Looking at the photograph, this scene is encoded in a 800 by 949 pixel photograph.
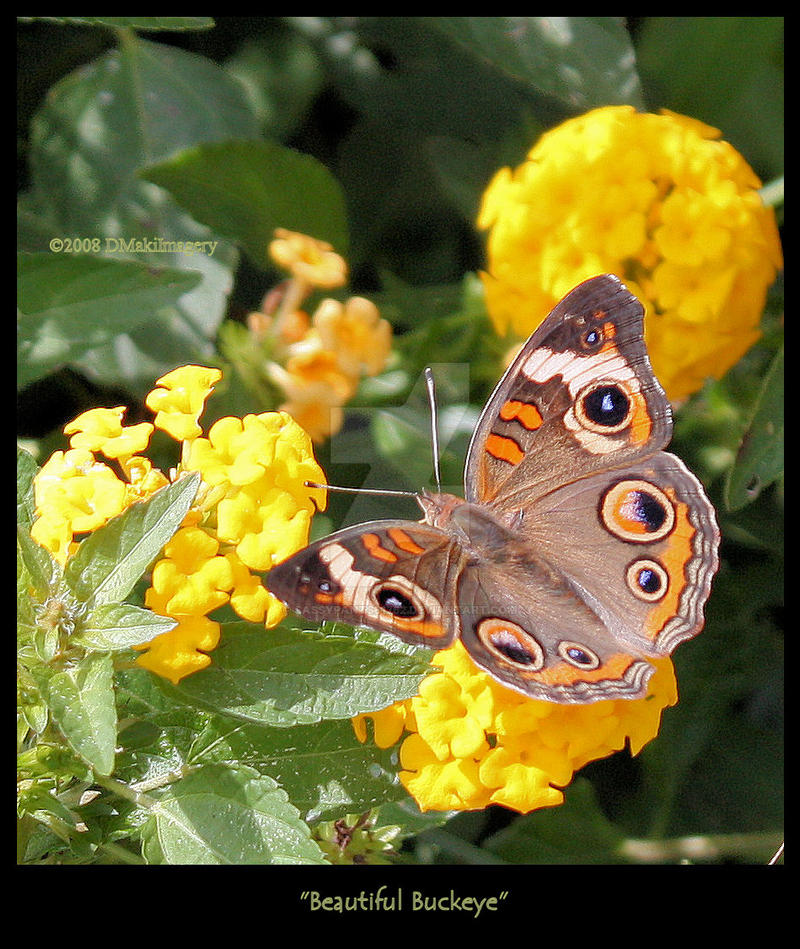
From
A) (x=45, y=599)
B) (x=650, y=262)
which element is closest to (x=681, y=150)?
(x=650, y=262)

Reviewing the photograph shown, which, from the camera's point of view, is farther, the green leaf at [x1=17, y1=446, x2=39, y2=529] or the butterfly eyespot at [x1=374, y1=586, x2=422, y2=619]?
the green leaf at [x1=17, y1=446, x2=39, y2=529]

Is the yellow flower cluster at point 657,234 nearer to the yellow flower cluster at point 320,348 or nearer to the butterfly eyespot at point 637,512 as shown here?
the yellow flower cluster at point 320,348

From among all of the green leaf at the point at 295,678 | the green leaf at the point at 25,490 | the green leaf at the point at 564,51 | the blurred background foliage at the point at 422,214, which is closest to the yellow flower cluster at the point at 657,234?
the blurred background foliage at the point at 422,214

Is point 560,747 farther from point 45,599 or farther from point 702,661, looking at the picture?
point 702,661

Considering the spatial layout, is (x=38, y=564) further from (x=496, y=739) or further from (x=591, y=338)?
(x=591, y=338)

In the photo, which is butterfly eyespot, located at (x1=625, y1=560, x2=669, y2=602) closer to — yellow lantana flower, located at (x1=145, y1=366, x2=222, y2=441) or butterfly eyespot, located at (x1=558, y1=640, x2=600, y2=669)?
butterfly eyespot, located at (x1=558, y1=640, x2=600, y2=669)

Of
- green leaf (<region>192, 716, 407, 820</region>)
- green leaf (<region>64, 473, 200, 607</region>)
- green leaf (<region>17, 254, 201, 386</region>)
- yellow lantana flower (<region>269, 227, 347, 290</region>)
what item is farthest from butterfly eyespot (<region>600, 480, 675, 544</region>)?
yellow lantana flower (<region>269, 227, 347, 290</region>)
